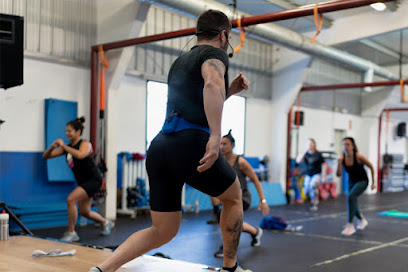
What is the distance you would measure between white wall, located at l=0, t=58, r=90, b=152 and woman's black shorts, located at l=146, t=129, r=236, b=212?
484cm

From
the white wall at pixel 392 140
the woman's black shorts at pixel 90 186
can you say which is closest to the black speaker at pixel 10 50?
the woman's black shorts at pixel 90 186

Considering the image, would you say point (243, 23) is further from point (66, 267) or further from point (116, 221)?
point (66, 267)

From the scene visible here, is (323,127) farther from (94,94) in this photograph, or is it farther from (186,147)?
(186,147)

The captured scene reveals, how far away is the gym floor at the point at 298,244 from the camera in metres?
4.50

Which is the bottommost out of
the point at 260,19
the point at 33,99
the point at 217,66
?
the point at 217,66

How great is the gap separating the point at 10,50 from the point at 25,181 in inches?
101

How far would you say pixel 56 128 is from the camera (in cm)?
698

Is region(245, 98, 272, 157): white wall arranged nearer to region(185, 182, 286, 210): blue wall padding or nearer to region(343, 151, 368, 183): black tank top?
region(185, 182, 286, 210): blue wall padding

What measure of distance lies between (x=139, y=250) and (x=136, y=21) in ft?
18.0

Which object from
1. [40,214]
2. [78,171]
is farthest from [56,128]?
[78,171]

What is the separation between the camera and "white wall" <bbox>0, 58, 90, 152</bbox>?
6.50 metres

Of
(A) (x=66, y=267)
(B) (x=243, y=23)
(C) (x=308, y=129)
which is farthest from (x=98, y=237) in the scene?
(C) (x=308, y=129)

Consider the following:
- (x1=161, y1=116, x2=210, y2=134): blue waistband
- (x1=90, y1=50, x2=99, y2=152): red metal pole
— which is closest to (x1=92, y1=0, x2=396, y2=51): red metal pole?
(x1=90, y1=50, x2=99, y2=152): red metal pole

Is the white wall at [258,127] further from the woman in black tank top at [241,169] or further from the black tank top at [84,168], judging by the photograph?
the black tank top at [84,168]
